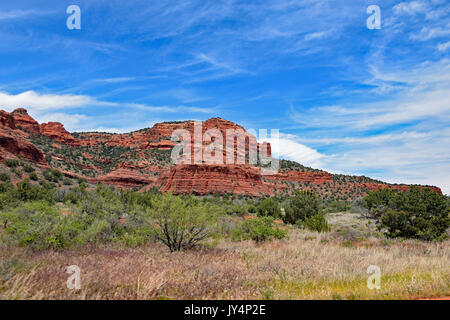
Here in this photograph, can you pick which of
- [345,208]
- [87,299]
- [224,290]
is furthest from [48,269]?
[345,208]

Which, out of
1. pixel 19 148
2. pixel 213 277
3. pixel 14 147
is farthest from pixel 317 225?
pixel 19 148

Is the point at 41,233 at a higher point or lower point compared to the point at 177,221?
lower

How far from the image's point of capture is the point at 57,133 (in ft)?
378

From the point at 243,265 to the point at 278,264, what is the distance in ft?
3.57

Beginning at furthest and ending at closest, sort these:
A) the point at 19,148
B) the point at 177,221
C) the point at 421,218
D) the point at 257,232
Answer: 1. the point at 19,148
2. the point at 421,218
3. the point at 257,232
4. the point at 177,221

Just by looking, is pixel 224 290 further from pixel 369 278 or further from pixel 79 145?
pixel 79 145

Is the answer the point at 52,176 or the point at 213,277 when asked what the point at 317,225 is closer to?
the point at 213,277

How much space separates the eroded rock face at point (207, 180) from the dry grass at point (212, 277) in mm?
45626

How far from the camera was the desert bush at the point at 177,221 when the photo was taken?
10719mm

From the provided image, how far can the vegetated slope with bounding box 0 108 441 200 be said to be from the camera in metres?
50.6

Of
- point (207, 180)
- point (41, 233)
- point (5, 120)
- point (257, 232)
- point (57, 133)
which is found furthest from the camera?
point (57, 133)

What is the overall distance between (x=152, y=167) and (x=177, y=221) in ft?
219

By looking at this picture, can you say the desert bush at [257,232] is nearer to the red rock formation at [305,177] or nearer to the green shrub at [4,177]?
the green shrub at [4,177]
